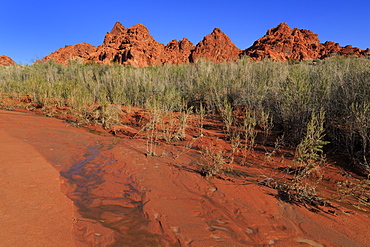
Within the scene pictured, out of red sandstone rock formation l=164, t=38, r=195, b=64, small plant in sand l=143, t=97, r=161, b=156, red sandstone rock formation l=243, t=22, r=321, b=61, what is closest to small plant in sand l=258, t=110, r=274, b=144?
small plant in sand l=143, t=97, r=161, b=156

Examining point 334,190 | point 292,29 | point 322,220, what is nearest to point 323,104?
point 334,190

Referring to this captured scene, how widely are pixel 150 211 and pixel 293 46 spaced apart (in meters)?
40.2

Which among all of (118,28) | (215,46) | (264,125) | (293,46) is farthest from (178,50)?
(264,125)

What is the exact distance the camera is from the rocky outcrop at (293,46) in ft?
108

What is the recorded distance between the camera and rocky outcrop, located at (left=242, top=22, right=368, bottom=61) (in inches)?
1291

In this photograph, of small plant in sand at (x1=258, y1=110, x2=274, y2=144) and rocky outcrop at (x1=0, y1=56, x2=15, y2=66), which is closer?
small plant in sand at (x1=258, y1=110, x2=274, y2=144)

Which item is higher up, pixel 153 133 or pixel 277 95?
pixel 277 95

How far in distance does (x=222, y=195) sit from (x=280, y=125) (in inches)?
175

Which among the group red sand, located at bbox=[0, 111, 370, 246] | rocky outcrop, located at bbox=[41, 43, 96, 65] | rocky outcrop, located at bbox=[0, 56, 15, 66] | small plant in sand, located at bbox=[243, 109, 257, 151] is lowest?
red sand, located at bbox=[0, 111, 370, 246]

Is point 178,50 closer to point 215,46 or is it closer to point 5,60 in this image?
point 215,46

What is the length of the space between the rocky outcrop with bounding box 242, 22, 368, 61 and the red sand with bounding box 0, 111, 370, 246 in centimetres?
3250

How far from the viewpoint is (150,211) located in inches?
94.0

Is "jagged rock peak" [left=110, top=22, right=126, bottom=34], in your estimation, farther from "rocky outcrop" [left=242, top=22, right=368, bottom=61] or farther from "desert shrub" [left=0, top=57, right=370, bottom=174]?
"desert shrub" [left=0, top=57, right=370, bottom=174]

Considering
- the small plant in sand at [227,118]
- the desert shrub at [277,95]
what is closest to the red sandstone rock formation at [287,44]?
the desert shrub at [277,95]
